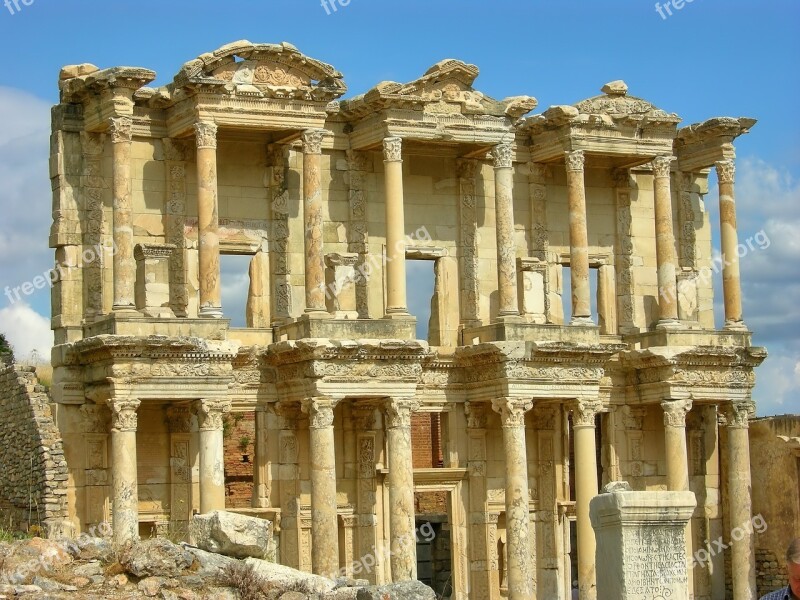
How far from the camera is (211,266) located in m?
29.5

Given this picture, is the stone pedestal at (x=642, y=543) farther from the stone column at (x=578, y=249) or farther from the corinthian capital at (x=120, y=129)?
the stone column at (x=578, y=249)

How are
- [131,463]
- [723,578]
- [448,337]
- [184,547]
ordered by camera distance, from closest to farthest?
[184,547]
[131,463]
[448,337]
[723,578]

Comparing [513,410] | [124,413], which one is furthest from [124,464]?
[513,410]

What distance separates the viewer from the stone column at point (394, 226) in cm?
3100

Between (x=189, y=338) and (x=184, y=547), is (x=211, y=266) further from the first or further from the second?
(x=184, y=547)

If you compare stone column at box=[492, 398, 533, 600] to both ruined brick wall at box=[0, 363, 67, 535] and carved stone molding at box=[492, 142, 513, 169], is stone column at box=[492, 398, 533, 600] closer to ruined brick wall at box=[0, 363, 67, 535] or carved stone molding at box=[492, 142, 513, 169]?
carved stone molding at box=[492, 142, 513, 169]

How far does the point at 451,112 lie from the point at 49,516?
9801 millimetres

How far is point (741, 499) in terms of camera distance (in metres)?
33.6

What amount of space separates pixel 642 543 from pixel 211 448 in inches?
443

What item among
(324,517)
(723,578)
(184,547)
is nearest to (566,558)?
(723,578)

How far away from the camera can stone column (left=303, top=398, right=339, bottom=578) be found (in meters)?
29.8

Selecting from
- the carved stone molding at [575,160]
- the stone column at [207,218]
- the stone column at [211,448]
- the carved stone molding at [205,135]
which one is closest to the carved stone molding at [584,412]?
the carved stone molding at [575,160]

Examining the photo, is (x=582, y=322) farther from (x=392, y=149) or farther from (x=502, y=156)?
A: (x=392, y=149)

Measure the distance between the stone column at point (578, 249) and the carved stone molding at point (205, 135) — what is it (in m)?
6.82
